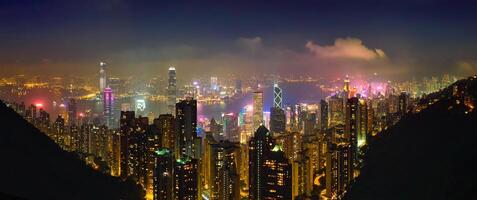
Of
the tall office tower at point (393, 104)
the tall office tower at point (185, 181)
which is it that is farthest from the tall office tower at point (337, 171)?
the tall office tower at point (393, 104)

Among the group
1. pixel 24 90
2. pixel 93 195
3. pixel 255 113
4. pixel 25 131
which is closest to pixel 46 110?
→ pixel 24 90

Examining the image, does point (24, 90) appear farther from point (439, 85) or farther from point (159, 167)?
point (439, 85)

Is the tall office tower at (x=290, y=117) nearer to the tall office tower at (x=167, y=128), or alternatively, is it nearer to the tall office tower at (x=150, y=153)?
the tall office tower at (x=167, y=128)

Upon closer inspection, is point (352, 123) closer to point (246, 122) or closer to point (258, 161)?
point (246, 122)

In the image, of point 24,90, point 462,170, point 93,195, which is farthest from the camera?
point 24,90

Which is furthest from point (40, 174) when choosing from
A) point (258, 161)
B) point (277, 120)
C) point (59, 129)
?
point (277, 120)

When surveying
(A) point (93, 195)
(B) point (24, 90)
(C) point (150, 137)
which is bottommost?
(A) point (93, 195)

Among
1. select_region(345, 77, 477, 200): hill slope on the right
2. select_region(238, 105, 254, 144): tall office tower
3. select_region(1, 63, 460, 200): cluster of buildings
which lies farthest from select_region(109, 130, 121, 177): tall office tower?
select_region(345, 77, 477, 200): hill slope on the right
